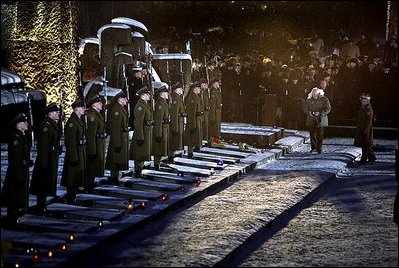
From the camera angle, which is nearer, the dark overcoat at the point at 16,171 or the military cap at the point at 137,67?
the dark overcoat at the point at 16,171

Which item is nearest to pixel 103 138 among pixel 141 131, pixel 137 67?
pixel 141 131

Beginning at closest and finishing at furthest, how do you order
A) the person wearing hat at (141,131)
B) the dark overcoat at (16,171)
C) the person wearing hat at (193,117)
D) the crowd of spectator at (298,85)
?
the dark overcoat at (16,171)
the person wearing hat at (141,131)
the person wearing hat at (193,117)
the crowd of spectator at (298,85)

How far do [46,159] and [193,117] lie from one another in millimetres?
7173

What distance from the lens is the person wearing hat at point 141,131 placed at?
19.6m

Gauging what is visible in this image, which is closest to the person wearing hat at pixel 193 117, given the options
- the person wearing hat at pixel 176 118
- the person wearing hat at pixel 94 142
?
the person wearing hat at pixel 176 118

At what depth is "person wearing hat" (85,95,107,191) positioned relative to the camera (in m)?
17.7

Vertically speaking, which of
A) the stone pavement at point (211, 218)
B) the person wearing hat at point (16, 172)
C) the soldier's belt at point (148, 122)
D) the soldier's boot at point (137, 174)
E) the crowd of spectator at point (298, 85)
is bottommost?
the stone pavement at point (211, 218)

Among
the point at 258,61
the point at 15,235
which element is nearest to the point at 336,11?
the point at 258,61

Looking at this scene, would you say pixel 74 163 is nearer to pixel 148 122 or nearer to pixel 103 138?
pixel 103 138

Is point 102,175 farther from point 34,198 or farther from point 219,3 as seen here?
point 219,3

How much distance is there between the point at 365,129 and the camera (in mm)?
23406

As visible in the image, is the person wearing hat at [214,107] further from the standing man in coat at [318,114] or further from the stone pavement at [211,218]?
the standing man in coat at [318,114]

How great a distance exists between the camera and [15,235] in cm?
1420

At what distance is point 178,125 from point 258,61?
896 cm
